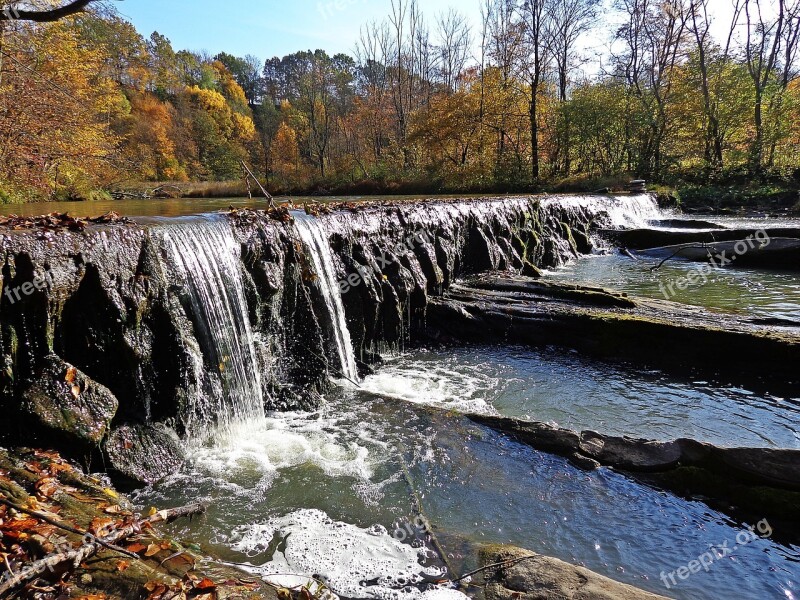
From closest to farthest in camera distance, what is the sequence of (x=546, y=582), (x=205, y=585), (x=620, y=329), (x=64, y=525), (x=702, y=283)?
(x=64, y=525), (x=205, y=585), (x=546, y=582), (x=620, y=329), (x=702, y=283)

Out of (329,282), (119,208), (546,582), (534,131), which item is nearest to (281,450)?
(546,582)

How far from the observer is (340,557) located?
3.09 m

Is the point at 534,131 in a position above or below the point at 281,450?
above

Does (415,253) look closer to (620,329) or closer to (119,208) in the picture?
(620,329)

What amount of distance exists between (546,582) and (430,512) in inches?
41.8

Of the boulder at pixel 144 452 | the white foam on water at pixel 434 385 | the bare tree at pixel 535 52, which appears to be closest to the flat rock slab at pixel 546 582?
the white foam on water at pixel 434 385

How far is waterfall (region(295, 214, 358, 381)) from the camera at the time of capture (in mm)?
6578

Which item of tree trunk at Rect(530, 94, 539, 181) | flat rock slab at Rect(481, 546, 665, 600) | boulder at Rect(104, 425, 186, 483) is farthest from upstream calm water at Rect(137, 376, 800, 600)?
tree trunk at Rect(530, 94, 539, 181)

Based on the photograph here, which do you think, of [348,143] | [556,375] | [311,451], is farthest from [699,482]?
[348,143]

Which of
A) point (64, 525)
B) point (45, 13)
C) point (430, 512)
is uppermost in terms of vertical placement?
point (45, 13)

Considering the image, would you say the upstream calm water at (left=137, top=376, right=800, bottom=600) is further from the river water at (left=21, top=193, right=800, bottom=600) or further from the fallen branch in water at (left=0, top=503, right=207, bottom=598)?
the fallen branch in water at (left=0, top=503, right=207, bottom=598)

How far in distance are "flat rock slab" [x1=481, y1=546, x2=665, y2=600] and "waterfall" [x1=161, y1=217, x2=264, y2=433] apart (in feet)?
10.4

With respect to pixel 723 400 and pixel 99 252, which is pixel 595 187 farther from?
pixel 99 252

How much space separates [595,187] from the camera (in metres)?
22.2
